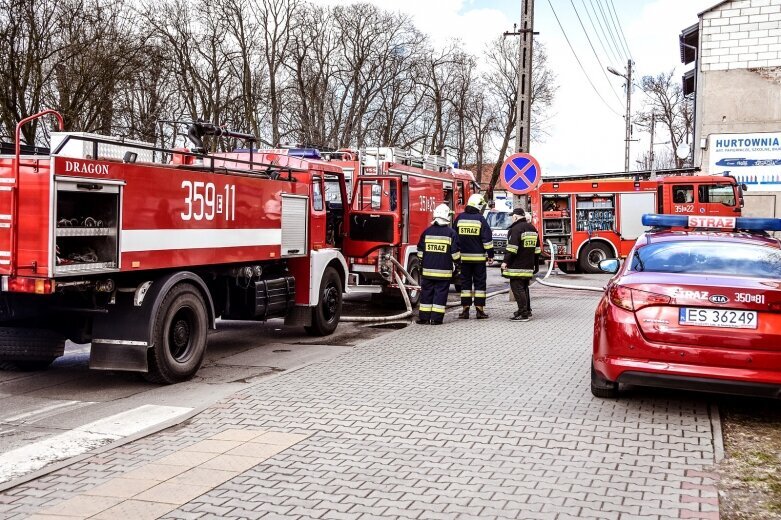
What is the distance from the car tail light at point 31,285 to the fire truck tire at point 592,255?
833 inches

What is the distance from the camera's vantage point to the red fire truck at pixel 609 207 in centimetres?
2492

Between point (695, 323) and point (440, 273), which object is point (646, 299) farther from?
point (440, 273)

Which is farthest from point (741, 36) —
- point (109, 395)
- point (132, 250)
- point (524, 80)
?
point (109, 395)

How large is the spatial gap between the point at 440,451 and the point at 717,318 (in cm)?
244

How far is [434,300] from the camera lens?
1280cm

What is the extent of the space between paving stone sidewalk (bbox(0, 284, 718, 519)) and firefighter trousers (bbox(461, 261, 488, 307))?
4.39 meters

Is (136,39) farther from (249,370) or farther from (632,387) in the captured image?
(632,387)

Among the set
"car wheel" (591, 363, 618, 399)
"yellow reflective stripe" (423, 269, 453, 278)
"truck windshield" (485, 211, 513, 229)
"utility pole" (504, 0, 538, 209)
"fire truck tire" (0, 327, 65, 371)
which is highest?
"utility pole" (504, 0, 538, 209)

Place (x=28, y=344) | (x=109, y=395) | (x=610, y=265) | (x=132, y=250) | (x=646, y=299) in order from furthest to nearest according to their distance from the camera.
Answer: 1. (x=610, y=265)
2. (x=28, y=344)
3. (x=109, y=395)
4. (x=132, y=250)
5. (x=646, y=299)

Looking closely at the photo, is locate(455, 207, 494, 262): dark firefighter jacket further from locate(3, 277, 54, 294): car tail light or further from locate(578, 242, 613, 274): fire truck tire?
locate(578, 242, 613, 274): fire truck tire

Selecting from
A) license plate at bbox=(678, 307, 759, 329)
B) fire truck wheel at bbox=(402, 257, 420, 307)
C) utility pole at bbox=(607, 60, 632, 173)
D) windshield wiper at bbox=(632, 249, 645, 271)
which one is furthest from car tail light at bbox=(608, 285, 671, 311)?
utility pole at bbox=(607, 60, 632, 173)

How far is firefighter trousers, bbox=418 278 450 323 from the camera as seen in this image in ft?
41.9

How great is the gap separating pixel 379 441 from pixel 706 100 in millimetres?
28561

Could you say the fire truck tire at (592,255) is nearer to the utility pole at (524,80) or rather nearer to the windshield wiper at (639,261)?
the utility pole at (524,80)
